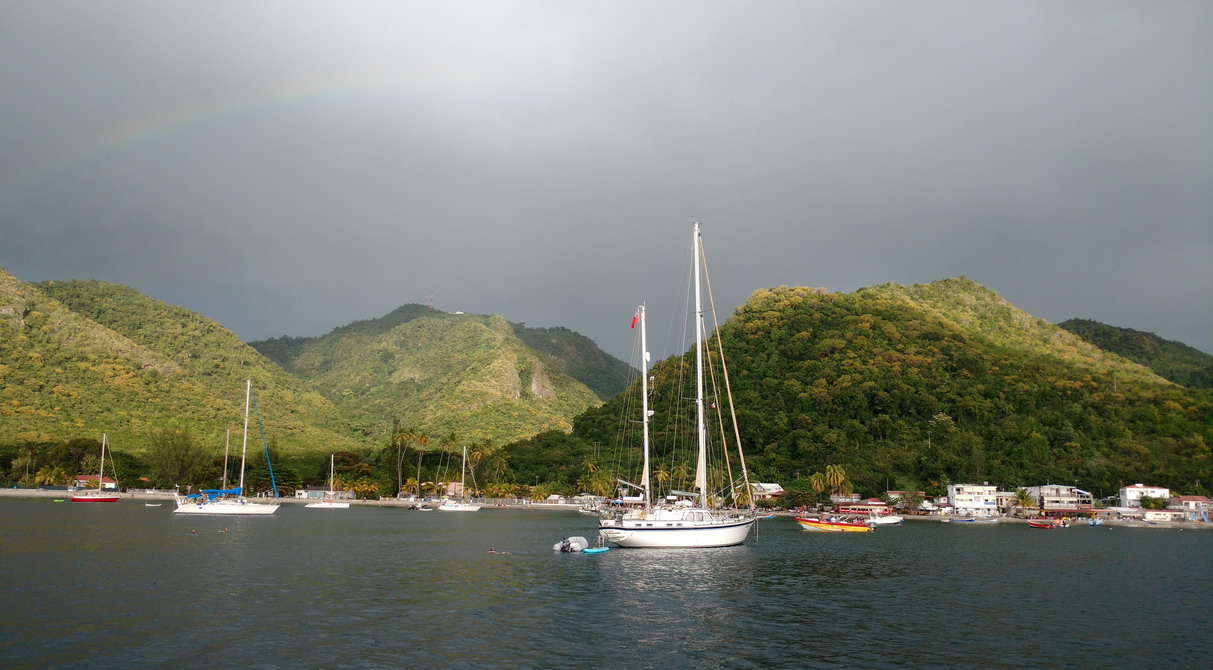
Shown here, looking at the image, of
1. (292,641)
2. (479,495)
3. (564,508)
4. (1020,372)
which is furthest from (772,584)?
(1020,372)

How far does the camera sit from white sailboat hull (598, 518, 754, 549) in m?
53.3

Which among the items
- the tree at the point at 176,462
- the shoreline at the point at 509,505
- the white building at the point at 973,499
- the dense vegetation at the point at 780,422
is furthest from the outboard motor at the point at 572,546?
the tree at the point at 176,462

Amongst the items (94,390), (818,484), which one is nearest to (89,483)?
(94,390)

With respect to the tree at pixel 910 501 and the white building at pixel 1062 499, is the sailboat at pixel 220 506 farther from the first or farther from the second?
the white building at pixel 1062 499

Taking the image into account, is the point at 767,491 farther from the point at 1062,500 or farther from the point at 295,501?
the point at 295,501

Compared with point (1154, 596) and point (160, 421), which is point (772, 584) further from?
point (160, 421)

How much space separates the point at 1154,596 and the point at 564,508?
12452 centimetres

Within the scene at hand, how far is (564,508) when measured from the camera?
6245 inches

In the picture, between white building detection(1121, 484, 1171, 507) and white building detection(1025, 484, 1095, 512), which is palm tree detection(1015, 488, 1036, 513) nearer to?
white building detection(1025, 484, 1095, 512)

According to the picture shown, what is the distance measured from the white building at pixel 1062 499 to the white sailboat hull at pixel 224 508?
128820mm

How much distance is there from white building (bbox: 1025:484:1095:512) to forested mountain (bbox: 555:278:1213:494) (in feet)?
16.6

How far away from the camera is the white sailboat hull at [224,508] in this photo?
9844 centimetres

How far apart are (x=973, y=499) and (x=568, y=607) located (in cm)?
12967

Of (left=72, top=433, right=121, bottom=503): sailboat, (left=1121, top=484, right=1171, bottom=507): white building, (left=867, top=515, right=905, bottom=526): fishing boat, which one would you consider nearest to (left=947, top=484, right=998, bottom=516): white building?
(left=1121, top=484, right=1171, bottom=507): white building
